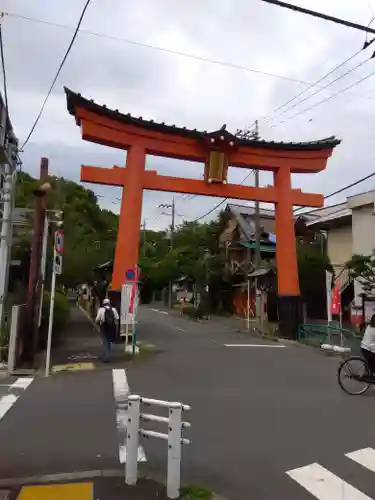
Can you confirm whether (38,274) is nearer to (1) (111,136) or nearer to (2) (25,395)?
(2) (25,395)

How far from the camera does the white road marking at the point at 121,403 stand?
559cm

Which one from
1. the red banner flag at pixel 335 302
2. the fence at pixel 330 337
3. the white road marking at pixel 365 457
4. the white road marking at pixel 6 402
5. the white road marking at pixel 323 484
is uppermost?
the red banner flag at pixel 335 302

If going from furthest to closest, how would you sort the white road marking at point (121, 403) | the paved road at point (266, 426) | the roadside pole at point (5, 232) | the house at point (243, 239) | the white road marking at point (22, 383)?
the house at point (243, 239), the roadside pole at point (5, 232), the white road marking at point (22, 383), the white road marking at point (121, 403), the paved road at point (266, 426)

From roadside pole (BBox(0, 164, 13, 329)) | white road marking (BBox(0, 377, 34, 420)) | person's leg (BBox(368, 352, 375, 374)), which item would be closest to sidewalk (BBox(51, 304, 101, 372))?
white road marking (BBox(0, 377, 34, 420))

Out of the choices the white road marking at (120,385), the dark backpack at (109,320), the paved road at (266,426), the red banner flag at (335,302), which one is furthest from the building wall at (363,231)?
the white road marking at (120,385)

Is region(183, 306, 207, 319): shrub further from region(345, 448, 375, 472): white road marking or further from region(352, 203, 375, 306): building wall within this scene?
region(345, 448, 375, 472): white road marking

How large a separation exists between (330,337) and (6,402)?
12.4 m

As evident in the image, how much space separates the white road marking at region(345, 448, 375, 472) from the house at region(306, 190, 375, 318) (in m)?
14.8

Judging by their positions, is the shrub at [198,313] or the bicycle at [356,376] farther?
the shrub at [198,313]

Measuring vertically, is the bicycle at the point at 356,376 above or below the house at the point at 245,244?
below

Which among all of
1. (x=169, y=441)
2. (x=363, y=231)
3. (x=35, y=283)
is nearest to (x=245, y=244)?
(x=363, y=231)

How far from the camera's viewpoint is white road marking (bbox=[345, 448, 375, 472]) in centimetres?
527

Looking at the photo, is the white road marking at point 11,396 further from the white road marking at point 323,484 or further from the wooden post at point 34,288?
the white road marking at point 323,484

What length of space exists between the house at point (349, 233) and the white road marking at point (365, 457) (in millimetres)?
14753
